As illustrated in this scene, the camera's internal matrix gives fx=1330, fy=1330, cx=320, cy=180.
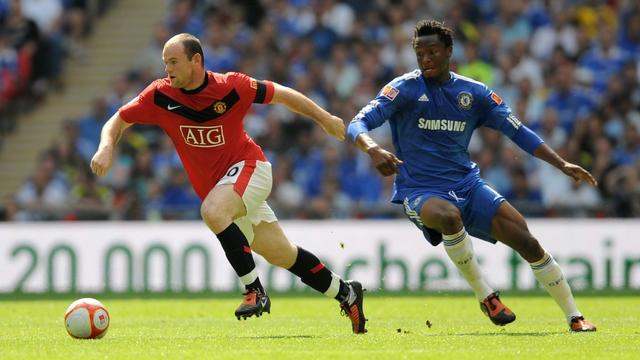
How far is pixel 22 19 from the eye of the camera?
76.2 ft

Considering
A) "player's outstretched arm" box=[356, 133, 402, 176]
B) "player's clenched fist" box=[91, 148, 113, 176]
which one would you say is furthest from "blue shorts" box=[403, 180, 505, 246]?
"player's clenched fist" box=[91, 148, 113, 176]

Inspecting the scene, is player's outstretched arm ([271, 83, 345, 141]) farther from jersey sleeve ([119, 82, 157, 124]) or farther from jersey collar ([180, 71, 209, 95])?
jersey sleeve ([119, 82, 157, 124])

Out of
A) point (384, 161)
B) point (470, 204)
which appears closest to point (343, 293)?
point (470, 204)

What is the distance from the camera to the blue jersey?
1113 centimetres

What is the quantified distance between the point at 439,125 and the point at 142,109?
247cm

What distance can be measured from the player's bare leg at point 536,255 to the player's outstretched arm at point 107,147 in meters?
3.15

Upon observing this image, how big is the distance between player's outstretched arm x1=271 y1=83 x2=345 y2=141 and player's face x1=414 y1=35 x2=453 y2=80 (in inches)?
37.4

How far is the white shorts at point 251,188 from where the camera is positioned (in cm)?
1069

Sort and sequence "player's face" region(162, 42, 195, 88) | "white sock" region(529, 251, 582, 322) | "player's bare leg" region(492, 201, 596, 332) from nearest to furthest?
"player's face" region(162, 42, 195, 88) → "player's bare leg" region(492, 201, 596, 332) → "white sock" region(529, 251, 582, 322)

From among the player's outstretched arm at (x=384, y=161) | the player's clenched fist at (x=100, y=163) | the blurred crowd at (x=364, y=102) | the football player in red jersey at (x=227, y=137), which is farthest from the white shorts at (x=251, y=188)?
the blurred crowd at (x=364, y=102)

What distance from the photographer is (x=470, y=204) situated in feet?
36.3

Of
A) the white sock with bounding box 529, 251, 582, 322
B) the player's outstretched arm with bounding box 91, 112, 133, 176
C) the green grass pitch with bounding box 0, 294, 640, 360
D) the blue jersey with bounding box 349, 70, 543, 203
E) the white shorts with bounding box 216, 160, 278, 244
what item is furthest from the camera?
the blue jersey with bounding box 349, 70, 543, 203

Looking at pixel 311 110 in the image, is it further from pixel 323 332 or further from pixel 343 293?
pixel 323 332

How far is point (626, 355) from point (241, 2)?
1536cm
